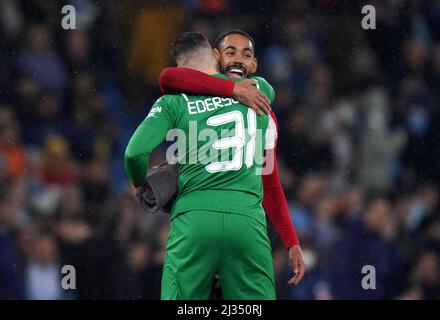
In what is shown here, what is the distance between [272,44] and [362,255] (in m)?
2.49

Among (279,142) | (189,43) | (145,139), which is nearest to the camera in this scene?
(145,139)

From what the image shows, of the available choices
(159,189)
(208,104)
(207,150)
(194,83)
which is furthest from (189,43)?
(159,189)

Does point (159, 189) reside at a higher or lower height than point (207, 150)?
lower

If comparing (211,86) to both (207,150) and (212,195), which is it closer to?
(207,150)

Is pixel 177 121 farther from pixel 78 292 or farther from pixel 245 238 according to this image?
pixel 78 292

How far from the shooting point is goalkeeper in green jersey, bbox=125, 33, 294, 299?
433cm

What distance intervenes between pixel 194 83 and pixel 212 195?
51 centimetres

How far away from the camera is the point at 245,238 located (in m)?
4.35

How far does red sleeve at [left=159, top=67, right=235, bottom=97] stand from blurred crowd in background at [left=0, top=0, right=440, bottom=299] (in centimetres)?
322

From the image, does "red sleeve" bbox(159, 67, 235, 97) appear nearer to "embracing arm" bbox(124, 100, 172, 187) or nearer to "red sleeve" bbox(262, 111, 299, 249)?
"embracing arm" bbox(124, 100, 172, 187)

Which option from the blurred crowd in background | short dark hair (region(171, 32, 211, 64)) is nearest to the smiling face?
short dark hair (region(171, 32, 211, 64))

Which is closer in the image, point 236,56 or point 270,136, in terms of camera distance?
point 270,136

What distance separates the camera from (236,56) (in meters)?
4.82
